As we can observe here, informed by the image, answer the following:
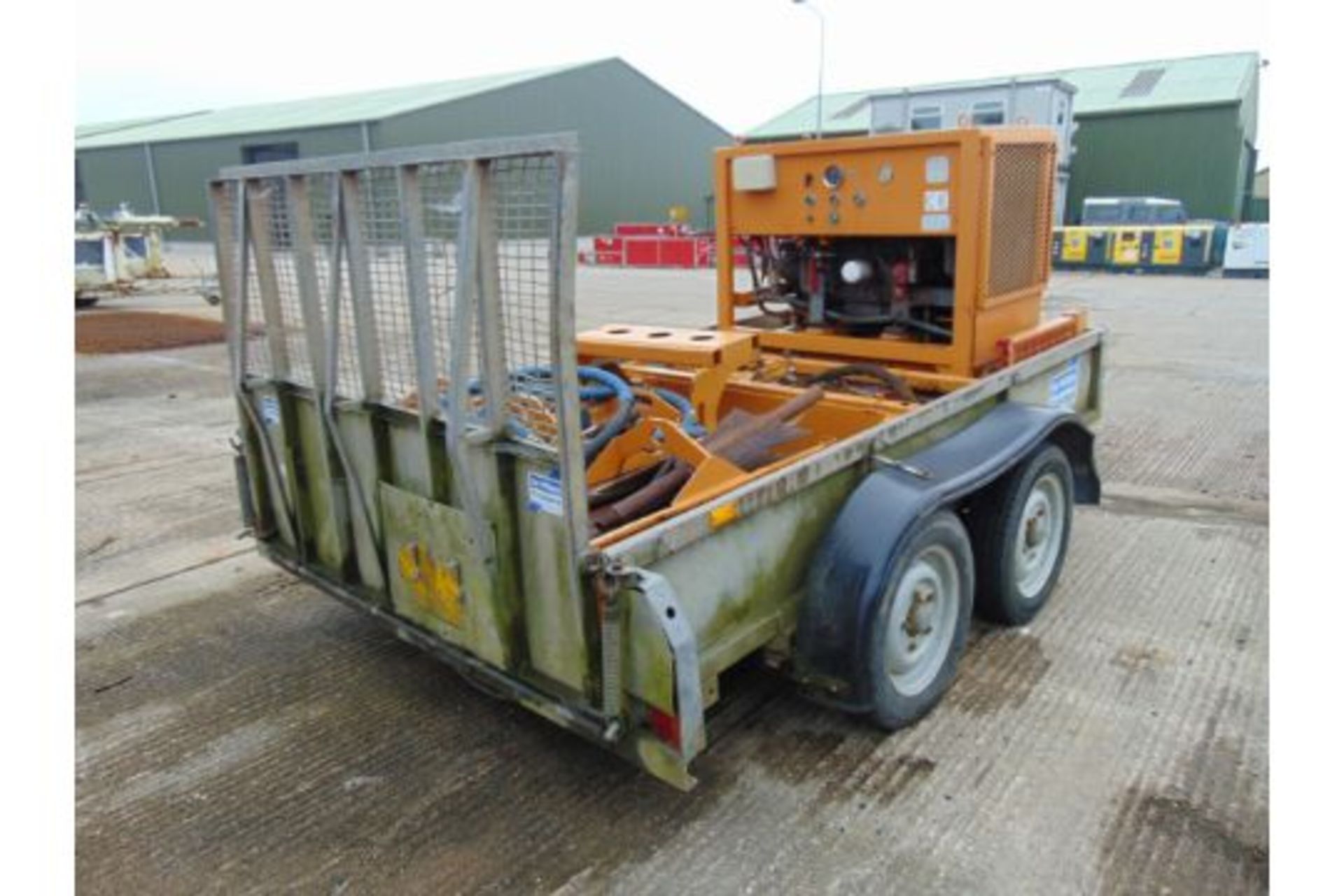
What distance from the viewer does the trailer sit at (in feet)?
8.30

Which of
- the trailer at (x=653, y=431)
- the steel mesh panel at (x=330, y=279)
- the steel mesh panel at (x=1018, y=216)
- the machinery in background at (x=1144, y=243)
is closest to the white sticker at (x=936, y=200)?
the trailer at (x=653, y=431)

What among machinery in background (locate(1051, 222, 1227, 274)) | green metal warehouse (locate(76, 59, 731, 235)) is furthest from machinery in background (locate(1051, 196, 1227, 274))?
green metal warehouse (locate(76, 59, 731, 235))

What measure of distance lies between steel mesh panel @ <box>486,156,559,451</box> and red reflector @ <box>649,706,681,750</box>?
757 mm

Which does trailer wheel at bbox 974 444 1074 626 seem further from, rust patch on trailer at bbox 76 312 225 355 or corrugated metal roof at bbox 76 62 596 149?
corrugated metal roof at bbox 76 62 596 149

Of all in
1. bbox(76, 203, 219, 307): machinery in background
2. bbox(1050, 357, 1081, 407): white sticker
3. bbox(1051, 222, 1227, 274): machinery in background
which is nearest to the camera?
bbox(1050, 357, 1081, 407): white sticker

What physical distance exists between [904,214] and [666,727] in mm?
2634

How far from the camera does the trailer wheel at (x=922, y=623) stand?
10.1 feet

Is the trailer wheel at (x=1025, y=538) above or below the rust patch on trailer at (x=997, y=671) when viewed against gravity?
above

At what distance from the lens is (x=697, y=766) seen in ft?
10.3

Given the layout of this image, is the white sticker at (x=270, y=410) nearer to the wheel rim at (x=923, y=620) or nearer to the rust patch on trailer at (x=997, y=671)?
the wheel rim at (x=923, y=620)

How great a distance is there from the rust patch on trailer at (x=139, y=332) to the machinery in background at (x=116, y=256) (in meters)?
0.75

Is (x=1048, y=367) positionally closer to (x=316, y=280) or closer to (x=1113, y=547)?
(x=1113, y=547)

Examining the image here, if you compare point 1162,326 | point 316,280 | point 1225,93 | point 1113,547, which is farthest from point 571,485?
point 1225,93

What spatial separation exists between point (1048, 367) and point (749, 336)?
160 centimetres
